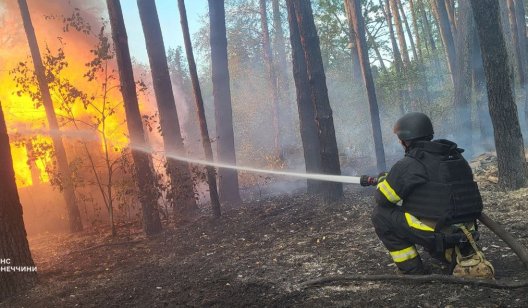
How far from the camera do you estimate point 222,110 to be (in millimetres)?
11695

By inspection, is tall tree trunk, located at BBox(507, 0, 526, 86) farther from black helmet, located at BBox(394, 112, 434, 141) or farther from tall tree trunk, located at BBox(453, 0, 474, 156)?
black helmet, located at BBox(394, 112, 434, 141)

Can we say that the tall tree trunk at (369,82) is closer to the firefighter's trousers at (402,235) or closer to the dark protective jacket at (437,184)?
the firefighter's trousers at (402,235)

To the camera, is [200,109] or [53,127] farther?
[53,127]

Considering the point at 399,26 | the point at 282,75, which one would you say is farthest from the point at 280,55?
the point at 399,26

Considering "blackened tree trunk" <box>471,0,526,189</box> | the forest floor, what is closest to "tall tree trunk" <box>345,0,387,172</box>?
the forest floor

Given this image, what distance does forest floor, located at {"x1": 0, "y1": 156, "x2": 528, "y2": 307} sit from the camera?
12.0 feet

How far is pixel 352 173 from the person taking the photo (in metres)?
15.3

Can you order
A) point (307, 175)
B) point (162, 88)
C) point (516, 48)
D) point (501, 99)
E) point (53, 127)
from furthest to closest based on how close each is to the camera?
point (516, 48)
point (53, 127)
point (162, 88)
point (501, 99)
point (307, 175)

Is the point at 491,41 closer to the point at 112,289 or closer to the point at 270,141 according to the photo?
the point at 112,289

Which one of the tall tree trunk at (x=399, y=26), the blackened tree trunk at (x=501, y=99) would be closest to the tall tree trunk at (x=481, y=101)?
the blackened tree trunk at (x=501, y=99)

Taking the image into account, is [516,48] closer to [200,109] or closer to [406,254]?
[200,109]

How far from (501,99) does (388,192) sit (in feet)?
16.3

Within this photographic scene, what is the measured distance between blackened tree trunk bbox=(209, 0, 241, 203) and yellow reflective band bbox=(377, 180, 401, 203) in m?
8.17

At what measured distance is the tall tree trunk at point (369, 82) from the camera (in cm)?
1245
